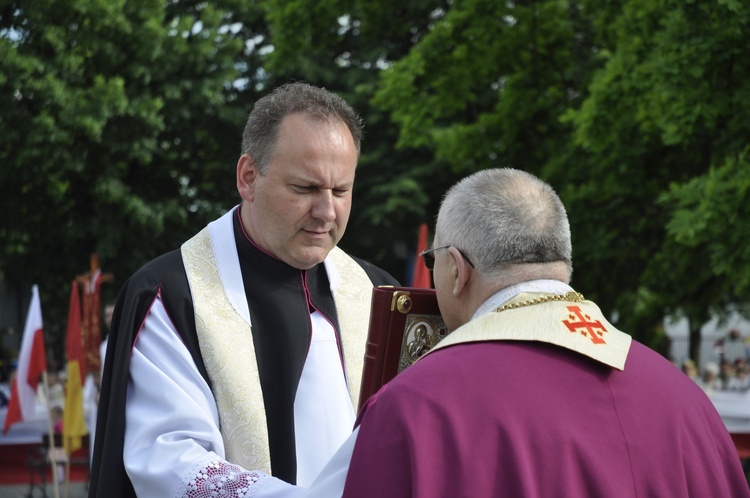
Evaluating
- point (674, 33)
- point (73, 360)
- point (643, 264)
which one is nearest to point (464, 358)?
point (674, 33)

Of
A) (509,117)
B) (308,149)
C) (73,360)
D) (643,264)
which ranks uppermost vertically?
(509,117)

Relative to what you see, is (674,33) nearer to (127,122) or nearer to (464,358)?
(464,358)

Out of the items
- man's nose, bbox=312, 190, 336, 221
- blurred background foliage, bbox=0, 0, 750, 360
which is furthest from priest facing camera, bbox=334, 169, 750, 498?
blurred background foliage, bbox=0, 0, 750, 360

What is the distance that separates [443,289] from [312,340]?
0.91 m

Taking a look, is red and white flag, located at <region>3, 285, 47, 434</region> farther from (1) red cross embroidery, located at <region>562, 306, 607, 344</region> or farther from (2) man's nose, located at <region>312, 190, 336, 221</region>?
(1) red cross embroidery, located at <region>562, 306, 607, 344</region>

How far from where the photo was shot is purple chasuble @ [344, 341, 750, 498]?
1.98 metres

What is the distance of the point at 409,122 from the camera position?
11047 millimetres

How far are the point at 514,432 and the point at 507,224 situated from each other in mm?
435

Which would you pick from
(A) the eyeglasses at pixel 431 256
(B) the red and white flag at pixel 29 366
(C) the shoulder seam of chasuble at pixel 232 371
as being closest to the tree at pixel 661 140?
(C) the shoulder seam of chasuble at pixel 232 371

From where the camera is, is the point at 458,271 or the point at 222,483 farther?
the point at 222,483

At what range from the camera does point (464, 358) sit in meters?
2.05

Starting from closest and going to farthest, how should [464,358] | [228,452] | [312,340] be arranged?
[464,358], [228,452], [312,340]

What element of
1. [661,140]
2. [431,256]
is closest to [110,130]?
[661,140]

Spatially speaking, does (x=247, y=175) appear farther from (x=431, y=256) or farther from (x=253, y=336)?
(x=431, y=256)
